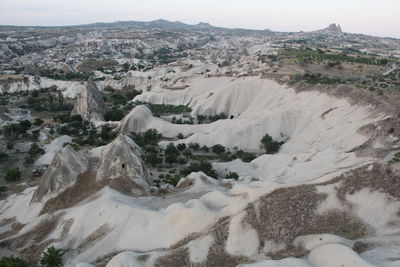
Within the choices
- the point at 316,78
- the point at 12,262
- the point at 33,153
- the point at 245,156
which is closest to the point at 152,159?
the point at 245,156

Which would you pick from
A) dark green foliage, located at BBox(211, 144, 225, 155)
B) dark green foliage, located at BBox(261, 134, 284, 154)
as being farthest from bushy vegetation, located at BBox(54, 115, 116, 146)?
dark green foliage, located at BBox(261, 134, 284, 154)

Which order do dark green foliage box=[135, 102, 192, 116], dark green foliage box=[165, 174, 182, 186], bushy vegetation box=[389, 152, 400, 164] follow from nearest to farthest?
1. bushy vegetation box=[389, 152, 400, 164]
2. dark green foliage box=[165, 174, 182, 186]
3. dark green foliage box=[135, 102, 192, 116]

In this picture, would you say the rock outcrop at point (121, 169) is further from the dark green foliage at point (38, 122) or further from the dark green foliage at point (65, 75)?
the dark green foliage at point (65, 75)

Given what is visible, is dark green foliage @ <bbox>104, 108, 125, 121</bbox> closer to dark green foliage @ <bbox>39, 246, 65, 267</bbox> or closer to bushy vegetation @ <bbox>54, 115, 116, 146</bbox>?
bushy vegetation @ <bbox>54, 115, 116, 146</bbox>


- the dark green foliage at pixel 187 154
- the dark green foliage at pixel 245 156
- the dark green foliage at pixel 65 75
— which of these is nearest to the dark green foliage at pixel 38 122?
the dark green foliage at pixel 187 154

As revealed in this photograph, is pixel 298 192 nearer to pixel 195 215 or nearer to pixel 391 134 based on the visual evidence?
pixel 195 215

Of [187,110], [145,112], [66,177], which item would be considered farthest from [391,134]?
[187,110]
